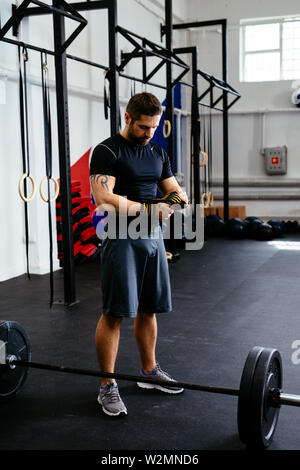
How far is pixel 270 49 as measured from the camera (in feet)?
27.8

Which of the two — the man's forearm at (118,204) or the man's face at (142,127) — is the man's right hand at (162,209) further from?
the man's face at (142,127)

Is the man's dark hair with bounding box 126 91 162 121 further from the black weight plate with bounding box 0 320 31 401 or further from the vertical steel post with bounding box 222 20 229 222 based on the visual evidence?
the vertical steel post with bounding box 222 20 229 222

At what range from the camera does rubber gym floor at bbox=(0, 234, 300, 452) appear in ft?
6.55

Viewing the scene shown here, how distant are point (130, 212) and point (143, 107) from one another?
16.1 inches

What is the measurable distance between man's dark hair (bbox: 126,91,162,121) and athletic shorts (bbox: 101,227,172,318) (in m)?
0.50

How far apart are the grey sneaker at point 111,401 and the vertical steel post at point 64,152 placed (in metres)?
1.73

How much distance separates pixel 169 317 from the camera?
3590 millimetres

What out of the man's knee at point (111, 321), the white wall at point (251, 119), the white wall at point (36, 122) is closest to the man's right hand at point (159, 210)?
the man's knee at point (111, 321)

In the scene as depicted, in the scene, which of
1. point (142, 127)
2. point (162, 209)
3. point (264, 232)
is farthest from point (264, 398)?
point (264, 232)

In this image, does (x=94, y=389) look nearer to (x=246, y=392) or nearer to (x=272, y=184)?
(x=246, y=392)

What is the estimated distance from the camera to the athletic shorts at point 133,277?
2.12 metres

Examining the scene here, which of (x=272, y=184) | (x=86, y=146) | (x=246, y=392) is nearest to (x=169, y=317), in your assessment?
(x=246, y=392)

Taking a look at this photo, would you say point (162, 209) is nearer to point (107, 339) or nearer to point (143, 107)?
point (143, 107)

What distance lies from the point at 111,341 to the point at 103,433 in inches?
14.2
